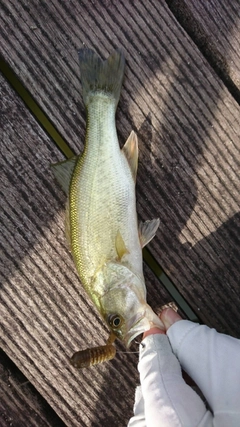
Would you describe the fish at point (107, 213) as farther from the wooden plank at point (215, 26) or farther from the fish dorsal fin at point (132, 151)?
the wooden plank at point (215, 26)

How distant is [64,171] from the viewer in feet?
5.40

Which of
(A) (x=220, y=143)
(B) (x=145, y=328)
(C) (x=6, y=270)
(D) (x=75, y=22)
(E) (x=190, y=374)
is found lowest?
(E) (x=190, y=374)

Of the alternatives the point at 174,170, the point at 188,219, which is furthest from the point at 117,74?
the point at 188,219

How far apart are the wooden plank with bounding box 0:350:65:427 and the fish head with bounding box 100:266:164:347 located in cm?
61

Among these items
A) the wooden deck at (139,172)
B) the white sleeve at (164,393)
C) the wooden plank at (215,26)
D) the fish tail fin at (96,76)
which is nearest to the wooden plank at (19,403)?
the wooden deck at (139,172)

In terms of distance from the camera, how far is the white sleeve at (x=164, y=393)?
1.49 meters

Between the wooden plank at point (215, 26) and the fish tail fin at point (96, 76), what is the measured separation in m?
0.42

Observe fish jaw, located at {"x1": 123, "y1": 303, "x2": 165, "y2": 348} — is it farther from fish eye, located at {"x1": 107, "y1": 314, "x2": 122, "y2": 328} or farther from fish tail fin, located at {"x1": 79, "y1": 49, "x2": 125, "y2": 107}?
fish tail fin, located at {"x1": 79, "y1": 49, "x2": 125, "y2": 107}

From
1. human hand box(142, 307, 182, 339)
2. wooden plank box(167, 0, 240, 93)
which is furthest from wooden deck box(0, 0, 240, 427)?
human hand box(142, 307, 182, 339)

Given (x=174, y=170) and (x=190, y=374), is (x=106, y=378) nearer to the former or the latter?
(x=190, y=374)

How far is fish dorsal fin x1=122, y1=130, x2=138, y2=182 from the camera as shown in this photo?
65.1 inches

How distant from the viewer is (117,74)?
1674 millimetres

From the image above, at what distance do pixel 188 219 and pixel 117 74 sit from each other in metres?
0.72

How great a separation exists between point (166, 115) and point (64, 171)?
532 mm
